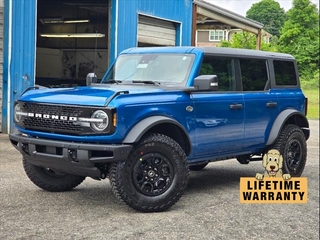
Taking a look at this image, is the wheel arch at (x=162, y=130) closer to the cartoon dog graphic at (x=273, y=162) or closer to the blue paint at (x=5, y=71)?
the cartoon dog graphic at (x=273, y=162)

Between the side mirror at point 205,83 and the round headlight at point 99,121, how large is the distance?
145 centimetres

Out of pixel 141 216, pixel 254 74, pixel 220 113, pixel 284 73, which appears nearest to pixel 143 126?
pixel 141 216

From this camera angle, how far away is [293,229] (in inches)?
221

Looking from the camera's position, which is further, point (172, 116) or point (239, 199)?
point (239, 199)

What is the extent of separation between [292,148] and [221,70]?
1.84 meters

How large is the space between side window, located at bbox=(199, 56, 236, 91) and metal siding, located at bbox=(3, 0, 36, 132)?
6.54 meters

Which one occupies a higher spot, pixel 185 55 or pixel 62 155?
pixel 185 55

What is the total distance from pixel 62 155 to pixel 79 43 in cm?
1991

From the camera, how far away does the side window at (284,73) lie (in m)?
8.15

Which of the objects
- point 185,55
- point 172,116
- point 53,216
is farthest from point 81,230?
point 185,55

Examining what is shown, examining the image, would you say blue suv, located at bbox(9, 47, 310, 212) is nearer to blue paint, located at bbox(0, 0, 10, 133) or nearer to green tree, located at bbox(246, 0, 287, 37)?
green tree, located at bbox(246, 0, 287, 37)

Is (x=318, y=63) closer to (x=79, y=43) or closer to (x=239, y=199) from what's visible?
(x=239, y=199)

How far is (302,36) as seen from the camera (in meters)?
12.2

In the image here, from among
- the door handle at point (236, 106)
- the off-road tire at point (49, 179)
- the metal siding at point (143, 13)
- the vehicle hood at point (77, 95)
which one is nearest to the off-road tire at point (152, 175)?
the vehicle hood at point (77, 95)
